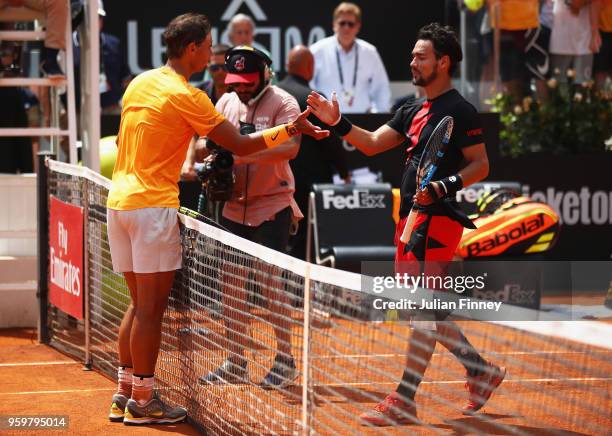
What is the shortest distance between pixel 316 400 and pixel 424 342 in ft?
1.82

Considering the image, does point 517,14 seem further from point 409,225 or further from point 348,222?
point 409,225

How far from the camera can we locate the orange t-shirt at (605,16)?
13.4 meters

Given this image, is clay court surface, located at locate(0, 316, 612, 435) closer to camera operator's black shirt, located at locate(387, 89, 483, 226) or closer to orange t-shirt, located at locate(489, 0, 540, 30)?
camera operator's black shirt, located at locate(387, 89, 483, 226)

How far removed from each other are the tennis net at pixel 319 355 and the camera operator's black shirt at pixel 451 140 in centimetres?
83

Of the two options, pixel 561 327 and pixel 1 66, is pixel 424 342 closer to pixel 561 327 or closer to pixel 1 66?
pixel 561 327

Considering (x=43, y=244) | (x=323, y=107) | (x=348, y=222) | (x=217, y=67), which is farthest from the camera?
(x=348, y=222)

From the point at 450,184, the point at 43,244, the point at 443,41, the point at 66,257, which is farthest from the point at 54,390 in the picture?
the point at 443,41

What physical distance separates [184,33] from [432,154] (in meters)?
1.50

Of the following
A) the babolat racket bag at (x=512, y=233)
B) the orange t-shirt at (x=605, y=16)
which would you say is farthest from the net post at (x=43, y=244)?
the orange t-shirt at (x=605, y=16)

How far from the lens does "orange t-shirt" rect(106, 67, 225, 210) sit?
6078 millimetres

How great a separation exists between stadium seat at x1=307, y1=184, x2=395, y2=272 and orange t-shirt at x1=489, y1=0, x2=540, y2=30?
11.7 ft

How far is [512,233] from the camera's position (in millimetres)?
9914

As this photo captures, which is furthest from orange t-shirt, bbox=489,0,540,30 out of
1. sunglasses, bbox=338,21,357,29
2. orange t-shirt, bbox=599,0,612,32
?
sunglasses, bbox=338,21,357,29

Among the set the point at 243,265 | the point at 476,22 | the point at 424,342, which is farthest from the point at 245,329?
the point at 476,22
